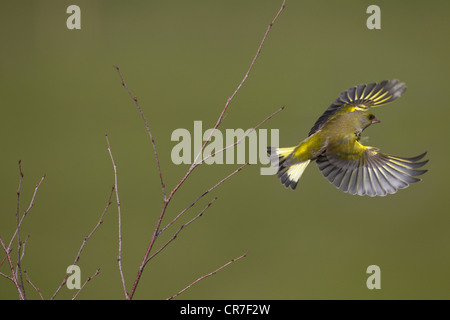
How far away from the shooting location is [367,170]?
1184 millimetres

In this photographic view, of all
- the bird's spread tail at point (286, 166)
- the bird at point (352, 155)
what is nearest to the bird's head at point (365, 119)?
the bird at point (352, 155)

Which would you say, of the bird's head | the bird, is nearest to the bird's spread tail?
the bird

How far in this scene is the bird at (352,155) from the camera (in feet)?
3.71

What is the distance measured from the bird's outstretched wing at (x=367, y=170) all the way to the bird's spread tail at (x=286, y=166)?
0.05 metres

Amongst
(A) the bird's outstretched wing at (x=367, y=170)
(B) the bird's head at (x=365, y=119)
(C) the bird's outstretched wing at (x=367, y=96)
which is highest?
(C) the bird's outstretched wing at (x=367, y=96)

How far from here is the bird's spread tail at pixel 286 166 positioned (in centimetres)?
118

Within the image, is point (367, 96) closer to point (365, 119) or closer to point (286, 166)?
point (365, 119)

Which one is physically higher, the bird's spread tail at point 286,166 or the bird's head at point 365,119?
the bird's head at point 365,119

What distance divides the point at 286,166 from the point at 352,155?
0.14m

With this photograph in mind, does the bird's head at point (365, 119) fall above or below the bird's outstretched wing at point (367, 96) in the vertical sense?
below

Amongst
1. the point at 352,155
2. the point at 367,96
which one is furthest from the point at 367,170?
the point at 367,96

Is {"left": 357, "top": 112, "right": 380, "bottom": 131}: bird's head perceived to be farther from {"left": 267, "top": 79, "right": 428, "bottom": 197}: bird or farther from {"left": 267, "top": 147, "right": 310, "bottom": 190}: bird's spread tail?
{"left": 267, "top": 147, "right": 310, "bottom": 190}: bird's spread tail

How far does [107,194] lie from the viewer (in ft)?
10.4

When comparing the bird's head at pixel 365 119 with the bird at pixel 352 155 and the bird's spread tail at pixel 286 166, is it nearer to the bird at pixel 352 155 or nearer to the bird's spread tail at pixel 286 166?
the bird at pixel 352 155
